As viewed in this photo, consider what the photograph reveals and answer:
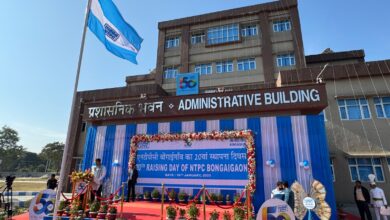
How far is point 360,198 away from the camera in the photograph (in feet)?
29.0

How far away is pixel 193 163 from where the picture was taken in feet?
34.8

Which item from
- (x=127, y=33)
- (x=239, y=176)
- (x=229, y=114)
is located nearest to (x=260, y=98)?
(x=229, y=114)

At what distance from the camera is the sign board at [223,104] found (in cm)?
988

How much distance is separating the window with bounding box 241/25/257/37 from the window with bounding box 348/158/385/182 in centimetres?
1471

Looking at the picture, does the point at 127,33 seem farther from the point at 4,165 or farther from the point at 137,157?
the point at 4,165

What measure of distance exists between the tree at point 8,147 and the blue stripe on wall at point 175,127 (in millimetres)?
76761

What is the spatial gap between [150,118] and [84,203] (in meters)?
5.02

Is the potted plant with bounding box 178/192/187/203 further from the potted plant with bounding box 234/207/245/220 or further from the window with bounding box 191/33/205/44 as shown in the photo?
the window with bounding box 191/33/205/44

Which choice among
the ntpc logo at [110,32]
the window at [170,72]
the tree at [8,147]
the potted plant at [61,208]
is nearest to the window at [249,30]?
the window at [170,72]

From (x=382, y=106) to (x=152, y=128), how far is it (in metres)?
13.8

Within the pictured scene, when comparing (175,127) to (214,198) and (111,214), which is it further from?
(111,214)

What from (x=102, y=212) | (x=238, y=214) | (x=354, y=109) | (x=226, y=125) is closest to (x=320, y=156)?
(x=226, y=125)

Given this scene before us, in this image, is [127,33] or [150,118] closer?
[127,33]

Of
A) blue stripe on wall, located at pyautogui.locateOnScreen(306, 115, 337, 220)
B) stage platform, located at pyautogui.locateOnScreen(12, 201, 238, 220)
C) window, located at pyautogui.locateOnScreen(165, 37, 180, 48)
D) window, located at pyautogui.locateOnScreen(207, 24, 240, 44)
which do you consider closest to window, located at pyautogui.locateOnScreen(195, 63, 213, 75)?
window, located at pyautogui.locateOnScreen(207, 24, 240, 44)
